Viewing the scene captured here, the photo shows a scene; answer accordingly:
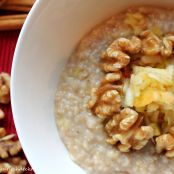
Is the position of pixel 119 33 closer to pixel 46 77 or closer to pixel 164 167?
pixel 46 77

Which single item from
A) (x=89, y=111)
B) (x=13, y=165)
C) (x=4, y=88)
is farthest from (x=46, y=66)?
(x=13, y=165)

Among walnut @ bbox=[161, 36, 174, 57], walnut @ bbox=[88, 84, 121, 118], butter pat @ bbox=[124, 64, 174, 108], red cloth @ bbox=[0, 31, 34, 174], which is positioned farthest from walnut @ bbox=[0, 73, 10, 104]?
walnut @ bbox=[161, 36, 174, 57]

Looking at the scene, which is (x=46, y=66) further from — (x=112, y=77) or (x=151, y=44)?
(x=151, y=44)

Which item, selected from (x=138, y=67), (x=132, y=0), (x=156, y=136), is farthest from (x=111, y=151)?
(x=132, y=0)

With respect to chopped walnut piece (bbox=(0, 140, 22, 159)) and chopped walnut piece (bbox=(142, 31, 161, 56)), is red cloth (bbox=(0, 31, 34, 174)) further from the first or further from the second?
chopped walnut piece (bbox=(142, 31, 161, 56))

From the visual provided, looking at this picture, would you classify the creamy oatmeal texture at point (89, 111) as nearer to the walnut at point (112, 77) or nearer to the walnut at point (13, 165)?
the walnut at point (112, 77)

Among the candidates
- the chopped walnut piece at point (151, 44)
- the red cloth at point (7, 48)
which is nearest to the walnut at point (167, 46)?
the chopped walnut piece at point (151, 44)
